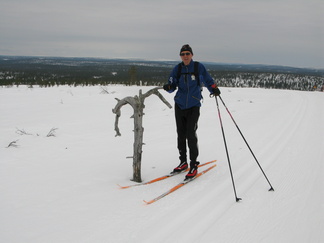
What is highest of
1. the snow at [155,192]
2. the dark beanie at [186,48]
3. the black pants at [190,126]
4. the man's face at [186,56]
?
the dark beanie at [186,48]

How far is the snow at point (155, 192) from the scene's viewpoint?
263cm

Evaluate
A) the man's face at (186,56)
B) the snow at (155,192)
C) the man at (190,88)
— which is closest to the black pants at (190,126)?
the man at (190,88)

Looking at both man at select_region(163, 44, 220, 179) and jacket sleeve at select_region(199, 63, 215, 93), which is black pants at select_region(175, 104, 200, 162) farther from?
jacket sleeve at select_region(199, 63, 215, 93)

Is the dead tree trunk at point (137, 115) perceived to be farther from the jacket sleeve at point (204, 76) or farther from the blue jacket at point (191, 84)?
the jacket sleeve at point (204, 76)

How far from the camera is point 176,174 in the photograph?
4.32m

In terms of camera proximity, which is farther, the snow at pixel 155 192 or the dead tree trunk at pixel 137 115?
the dead tree trunk at pixel 137 115

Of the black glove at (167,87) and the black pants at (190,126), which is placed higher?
the black glove at (167,87)

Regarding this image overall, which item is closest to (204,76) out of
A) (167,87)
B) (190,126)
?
(167,87)

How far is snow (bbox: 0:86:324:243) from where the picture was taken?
2631mm

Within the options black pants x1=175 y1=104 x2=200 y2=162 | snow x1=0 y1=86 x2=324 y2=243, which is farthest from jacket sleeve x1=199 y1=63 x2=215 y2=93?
snow x1=0 y1=86 x2=324 y2=243

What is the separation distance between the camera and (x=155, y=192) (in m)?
3.62

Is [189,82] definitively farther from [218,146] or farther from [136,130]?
[218,146]

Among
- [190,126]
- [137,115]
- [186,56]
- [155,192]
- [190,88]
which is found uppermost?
[186,56]

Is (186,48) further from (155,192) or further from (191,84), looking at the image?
(155,192)
